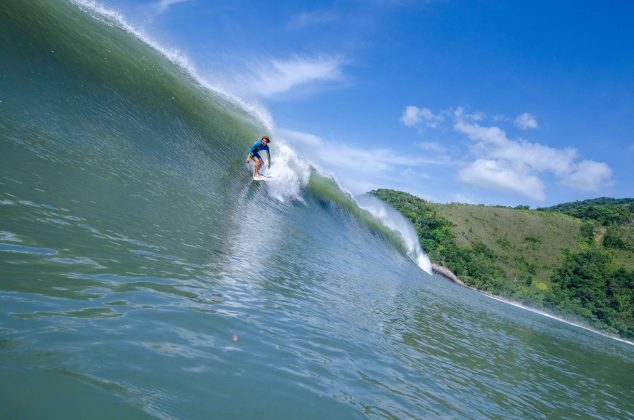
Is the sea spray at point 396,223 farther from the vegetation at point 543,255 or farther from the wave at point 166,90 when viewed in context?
the vegetation at point 543,255

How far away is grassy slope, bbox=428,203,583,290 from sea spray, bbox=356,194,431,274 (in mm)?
25252

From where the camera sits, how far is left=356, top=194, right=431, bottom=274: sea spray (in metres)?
36.2

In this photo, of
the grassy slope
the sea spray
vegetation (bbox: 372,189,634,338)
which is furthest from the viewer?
the grassy slope

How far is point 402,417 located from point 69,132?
999cm

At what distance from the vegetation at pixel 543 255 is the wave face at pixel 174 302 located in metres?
40.2

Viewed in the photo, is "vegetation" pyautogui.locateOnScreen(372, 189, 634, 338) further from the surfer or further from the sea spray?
the surfer

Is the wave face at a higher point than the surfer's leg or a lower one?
lower

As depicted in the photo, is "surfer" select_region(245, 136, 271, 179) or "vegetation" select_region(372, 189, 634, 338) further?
"vegetation" select_region(372, 189, 634, 338)

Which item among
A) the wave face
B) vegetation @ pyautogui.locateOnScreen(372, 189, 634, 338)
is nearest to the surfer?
the wave face

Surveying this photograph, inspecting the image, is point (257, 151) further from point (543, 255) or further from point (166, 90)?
point (543, 255)

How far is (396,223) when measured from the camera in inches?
1597

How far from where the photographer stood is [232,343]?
4.29 meters

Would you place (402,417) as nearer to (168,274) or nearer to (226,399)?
(226,399)

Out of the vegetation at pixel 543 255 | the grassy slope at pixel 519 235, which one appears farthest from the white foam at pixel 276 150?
the grassy slope at pixel 519 235
